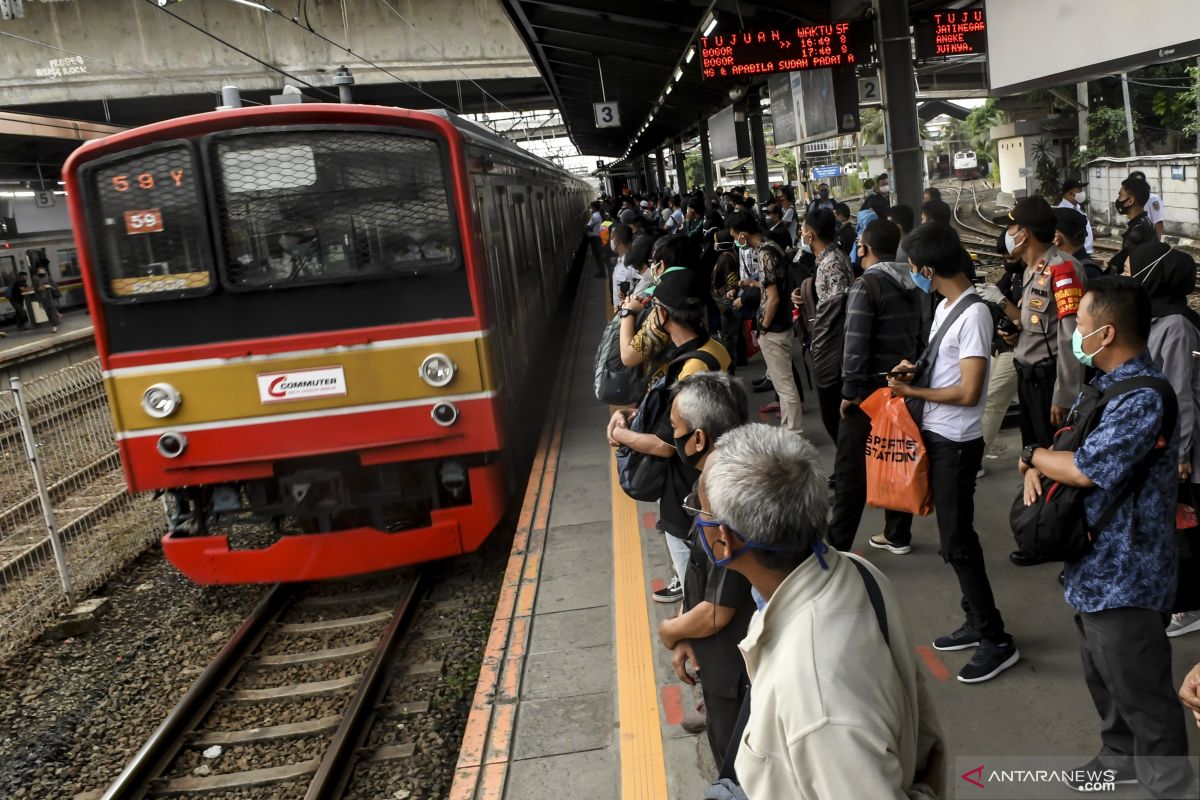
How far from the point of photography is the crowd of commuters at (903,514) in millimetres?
1789

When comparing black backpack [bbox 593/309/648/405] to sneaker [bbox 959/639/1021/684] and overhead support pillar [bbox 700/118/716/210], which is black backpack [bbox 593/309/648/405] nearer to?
sneaker [bbox 959/639/1021/684]

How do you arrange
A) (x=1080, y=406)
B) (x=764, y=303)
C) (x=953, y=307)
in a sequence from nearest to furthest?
(x=1080, y=406)
(x=953, y=307)
(x=764, y=303)

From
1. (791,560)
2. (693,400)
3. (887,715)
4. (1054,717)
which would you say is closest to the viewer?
(887,715)

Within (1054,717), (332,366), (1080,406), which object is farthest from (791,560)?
(332,366)

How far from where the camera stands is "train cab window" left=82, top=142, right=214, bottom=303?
18.7 feet

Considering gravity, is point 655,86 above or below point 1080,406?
above

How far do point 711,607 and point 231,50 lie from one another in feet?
64.7

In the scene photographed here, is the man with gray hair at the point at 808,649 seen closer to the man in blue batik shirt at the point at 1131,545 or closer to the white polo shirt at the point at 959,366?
the man in blue batik shirt at the point at 1131,545

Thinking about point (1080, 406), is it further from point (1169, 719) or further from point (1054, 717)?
point (1054, 717)

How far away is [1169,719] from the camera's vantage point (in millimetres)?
2834

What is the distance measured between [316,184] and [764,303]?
2937mm

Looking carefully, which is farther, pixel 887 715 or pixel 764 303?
pixel 764 303

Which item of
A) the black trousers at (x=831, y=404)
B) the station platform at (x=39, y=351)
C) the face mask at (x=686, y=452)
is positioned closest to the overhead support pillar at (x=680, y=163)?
the station platform at (x=39, y=351)

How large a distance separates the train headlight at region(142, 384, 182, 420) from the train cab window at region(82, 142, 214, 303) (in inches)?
20.1
